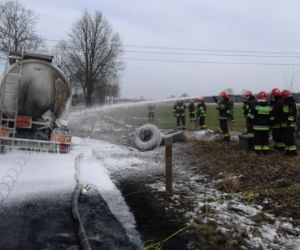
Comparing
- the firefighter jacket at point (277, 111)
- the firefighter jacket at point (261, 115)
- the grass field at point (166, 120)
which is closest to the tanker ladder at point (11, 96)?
the firefighter jacket at point (261, 115)

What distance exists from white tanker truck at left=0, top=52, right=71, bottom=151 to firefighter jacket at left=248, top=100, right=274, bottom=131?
4.98 meters

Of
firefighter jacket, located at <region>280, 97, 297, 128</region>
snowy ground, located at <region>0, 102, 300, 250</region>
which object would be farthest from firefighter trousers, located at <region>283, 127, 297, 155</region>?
snowy ground, located at <region>0, 102, 300, 250</region>

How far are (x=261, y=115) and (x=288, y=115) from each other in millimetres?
861

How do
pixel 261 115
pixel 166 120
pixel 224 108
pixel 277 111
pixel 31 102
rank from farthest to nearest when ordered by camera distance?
pixel 166 120 → pixel 224 108 → pixel 277 111 → pixel 261 115 → pixel 31 102

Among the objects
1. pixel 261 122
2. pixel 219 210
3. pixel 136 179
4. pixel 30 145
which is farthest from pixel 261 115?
pixel 30 145

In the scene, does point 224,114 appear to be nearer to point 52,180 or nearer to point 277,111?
point 277,111

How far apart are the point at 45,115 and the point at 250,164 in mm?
5481

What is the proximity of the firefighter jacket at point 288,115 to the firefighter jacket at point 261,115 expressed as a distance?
465 mm

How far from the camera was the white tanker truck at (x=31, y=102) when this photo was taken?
378 inches

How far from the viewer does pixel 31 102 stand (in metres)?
9.96

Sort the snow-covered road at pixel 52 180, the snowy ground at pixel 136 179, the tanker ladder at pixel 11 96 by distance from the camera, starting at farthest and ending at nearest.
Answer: the tanker ladder at pixel 11 96 → the snow-covered road at pixel 52 180 → the snowy ground at pixel 136 179

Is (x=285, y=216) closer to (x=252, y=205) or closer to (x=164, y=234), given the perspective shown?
(x=252, y=205)

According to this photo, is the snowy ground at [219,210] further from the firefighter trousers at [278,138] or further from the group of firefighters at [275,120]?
the firefighter trousers at [278,138]

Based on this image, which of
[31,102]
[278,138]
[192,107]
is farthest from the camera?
[192,107]
